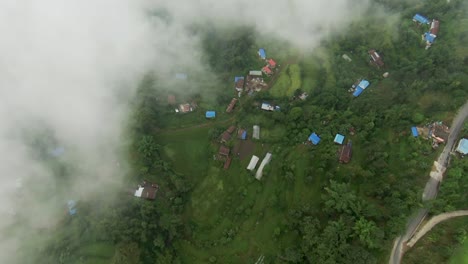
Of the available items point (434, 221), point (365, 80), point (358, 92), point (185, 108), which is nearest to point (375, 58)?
point (365, 80)

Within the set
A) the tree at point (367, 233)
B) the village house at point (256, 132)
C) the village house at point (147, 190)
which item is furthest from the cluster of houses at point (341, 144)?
the village house at point (147, 190)

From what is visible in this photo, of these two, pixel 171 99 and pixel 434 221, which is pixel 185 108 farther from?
pixel 434 221

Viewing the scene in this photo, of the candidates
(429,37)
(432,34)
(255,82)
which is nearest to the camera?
(429,37)

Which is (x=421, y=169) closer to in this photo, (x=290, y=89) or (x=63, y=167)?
(x=290, y=89)

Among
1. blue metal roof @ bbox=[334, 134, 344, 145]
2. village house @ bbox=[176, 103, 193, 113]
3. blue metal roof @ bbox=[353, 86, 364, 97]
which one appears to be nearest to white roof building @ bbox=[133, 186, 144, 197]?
village house @ bbox=[176, 103, 193, 113]

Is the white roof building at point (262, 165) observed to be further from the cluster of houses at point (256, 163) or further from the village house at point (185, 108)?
the village house at point (185, 108)

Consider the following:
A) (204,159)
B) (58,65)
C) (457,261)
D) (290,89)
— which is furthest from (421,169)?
(58,65)

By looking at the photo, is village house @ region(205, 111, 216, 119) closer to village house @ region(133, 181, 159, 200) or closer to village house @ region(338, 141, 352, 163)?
village house @ region(133, 181, 159, 200)

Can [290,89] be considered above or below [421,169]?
above
